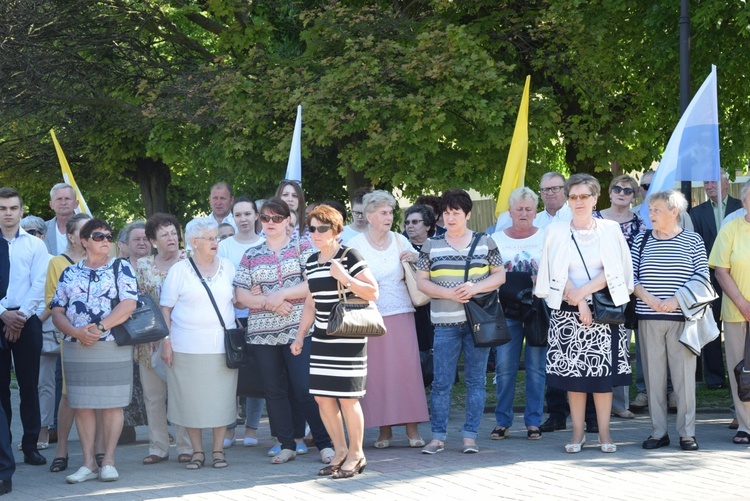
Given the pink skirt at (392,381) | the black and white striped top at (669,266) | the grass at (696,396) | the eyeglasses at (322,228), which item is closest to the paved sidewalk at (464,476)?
the pink skirt at (392,381)

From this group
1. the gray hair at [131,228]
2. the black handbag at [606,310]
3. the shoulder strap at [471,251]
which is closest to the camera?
the black handbag at [606,310]

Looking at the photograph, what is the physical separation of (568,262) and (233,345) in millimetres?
2588

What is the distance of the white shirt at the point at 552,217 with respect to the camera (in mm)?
9569

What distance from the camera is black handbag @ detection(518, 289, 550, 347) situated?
893cm

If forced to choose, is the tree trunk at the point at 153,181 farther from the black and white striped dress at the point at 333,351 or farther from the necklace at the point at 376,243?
the black and white striped dress at the point at 333,351

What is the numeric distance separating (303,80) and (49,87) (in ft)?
17.7

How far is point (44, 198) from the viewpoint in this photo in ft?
105

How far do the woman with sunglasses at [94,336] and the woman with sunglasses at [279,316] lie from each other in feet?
3.02

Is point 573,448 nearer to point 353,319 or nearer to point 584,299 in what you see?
point 584,299

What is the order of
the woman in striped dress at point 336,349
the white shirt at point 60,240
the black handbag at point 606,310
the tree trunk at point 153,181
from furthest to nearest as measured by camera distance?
the tree trunk at point 153,181 → the white shirt at point 60,240 → the black handbag at point 606,310 → the woman in striped dress at point 336,349

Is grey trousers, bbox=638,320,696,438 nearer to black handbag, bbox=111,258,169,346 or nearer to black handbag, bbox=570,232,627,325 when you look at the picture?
black handbag, bbox=570,232,627,325

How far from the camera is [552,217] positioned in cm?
998

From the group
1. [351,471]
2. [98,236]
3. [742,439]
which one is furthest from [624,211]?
[98,236]

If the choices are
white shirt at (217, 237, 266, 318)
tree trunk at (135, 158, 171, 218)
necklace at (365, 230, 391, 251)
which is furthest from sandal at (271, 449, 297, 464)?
tree trunk at (135, 158, 171, 218)
